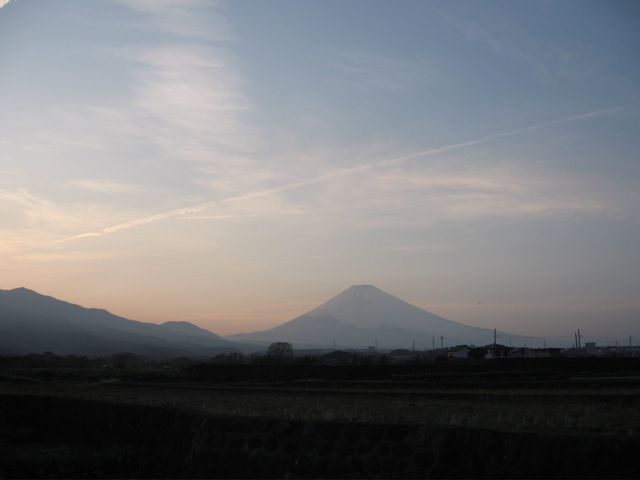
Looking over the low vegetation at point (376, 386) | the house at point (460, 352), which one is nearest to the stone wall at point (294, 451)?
the low vegetation at point (376, 386)

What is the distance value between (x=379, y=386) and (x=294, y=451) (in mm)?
22969

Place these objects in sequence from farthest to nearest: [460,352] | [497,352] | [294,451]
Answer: [460,352] → [497,352] → [294,451]

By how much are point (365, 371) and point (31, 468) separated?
36.9m

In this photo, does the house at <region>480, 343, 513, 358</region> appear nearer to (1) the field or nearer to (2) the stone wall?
(1) the field

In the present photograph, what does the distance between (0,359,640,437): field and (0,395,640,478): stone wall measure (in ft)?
9.80

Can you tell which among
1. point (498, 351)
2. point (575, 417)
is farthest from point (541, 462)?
point (498, 351)

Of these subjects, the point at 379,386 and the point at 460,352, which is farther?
the point at 460,352

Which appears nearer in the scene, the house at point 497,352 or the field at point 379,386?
the field at point 379,386

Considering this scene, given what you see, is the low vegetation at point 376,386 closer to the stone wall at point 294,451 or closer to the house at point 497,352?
the stone wall at point 294,451

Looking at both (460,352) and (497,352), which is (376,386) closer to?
(497,352)

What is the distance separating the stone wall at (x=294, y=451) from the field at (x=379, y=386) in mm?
2986

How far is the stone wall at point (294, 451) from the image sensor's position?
7.16 meters

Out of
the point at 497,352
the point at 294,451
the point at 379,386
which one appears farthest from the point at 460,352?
the point at 294,451

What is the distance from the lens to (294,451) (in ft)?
29.6
